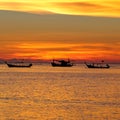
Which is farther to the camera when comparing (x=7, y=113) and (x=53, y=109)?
(x=53, y=109)

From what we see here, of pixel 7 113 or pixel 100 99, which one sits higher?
pixel 7 113

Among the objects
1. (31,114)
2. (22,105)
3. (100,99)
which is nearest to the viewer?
(31,114)

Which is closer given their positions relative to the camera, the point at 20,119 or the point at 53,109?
the point at 20,119

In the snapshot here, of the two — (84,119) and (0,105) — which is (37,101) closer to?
(0,105)

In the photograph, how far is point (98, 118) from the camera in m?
54.0

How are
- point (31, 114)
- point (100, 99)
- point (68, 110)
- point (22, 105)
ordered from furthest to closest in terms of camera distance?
1. point (100, 99)
2. point (22, 105)
3. point (68, 110)
4. point (31, 114)

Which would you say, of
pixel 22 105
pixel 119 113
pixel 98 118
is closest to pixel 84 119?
pixel 98 118

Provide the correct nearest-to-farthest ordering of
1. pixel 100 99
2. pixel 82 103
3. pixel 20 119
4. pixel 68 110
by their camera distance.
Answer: pixel 20 119
pixel 68 110
pixel 82 103
pixel 100 99

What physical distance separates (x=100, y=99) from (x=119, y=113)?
19.1 metres

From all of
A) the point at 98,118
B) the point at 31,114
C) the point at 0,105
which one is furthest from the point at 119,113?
the point at 0,105

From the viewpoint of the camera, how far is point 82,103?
70.1 m

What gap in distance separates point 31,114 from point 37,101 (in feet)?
51.5

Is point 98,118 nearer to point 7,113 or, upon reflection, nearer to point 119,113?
point 119,113

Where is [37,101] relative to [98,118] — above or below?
below
